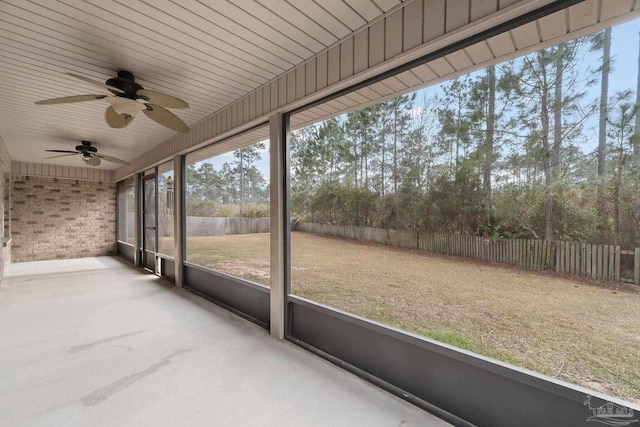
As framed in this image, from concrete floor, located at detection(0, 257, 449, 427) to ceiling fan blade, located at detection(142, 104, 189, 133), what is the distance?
85.6 inches

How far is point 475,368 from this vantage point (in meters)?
1.71

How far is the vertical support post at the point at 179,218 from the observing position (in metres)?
4.70

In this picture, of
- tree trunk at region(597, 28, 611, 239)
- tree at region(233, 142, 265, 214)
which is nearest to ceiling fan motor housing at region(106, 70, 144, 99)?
tree at region(233, 142, 265, 214)

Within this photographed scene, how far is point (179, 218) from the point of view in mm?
4684

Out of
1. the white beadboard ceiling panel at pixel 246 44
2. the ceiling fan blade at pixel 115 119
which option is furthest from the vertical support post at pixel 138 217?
the ceiling fan blade at pixel 115 119

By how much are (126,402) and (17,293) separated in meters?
4.25

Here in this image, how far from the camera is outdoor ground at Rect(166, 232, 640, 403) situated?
1522mm

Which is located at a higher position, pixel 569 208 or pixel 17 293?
pixel 569 208

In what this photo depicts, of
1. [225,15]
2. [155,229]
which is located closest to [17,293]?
[155,229]

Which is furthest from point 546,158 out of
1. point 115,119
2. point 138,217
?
point 138,217

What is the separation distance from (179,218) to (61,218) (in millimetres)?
5579

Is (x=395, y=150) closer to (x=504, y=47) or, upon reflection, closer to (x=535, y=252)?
(x=504, y=47)

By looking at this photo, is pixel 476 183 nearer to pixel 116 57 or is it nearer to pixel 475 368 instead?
pixel 475 368

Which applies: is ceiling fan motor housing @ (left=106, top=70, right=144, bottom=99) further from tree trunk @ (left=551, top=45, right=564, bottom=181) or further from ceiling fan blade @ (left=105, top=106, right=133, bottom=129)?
tree trunk @ (left=551, top=45, right=564, bottom=181)
